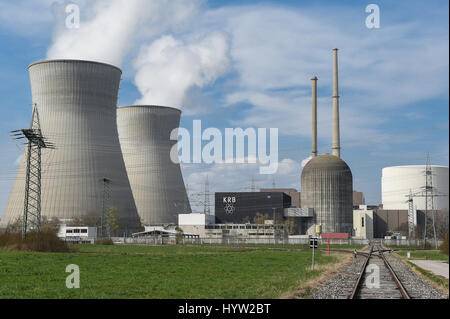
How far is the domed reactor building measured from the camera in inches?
3844

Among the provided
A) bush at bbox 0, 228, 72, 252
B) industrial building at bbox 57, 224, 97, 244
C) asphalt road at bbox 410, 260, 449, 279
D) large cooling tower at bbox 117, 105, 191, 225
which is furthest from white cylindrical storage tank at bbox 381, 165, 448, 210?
bush at bbox 0, 228, 72, 252

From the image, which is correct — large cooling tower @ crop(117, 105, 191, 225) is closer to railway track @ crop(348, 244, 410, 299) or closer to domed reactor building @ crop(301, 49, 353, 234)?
domed reactor building @ crop(301, 49, 353, 234)

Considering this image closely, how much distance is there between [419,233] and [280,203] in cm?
2885

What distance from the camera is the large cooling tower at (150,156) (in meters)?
80.3

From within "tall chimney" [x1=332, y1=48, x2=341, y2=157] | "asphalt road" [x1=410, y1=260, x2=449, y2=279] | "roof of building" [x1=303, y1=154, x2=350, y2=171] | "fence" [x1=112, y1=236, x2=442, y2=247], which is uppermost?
"tall chimney" [x1=332, y1=48, x2=341, y2=157]

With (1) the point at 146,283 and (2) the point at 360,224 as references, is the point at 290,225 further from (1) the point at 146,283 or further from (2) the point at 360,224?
(1) the point at 146,283

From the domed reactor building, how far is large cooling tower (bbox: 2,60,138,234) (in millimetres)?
41592

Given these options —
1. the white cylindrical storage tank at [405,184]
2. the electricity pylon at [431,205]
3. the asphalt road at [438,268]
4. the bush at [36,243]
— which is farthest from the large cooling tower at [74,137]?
the white cylindrical storage tank at [405,184]

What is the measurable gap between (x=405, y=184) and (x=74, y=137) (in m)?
75.1

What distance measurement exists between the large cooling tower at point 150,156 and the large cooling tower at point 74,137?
1036 centimetres

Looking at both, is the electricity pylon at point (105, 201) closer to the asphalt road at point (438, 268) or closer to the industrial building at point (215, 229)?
the industrial building at point (215, 229)

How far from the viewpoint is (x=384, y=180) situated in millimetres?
118562

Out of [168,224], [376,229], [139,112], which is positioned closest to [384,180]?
[376,229]
